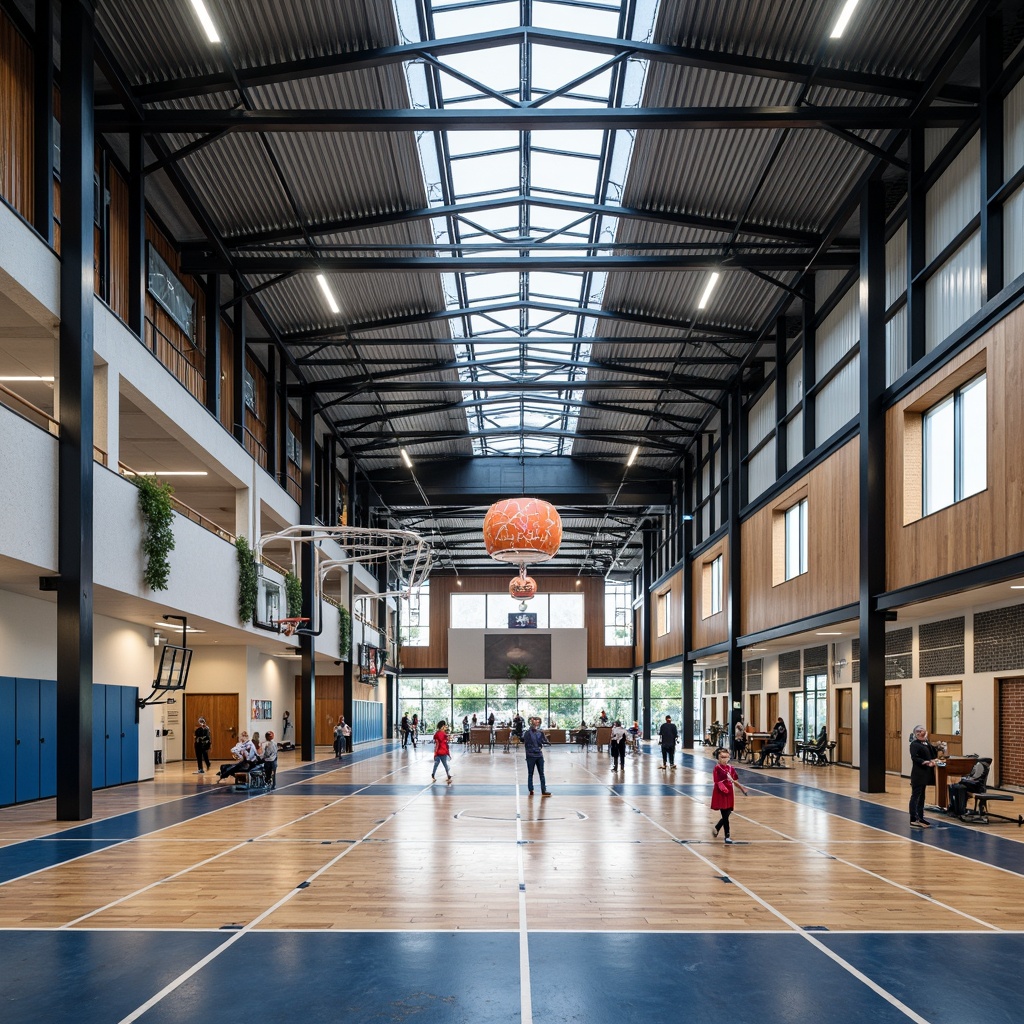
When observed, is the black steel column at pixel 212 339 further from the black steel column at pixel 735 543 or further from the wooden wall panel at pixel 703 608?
the wooden wall panel at pixel 703 608

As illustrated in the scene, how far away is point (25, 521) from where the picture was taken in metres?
15.2

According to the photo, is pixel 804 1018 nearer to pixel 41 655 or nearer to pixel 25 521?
pixel 25 521

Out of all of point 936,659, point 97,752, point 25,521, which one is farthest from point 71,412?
point 936,659

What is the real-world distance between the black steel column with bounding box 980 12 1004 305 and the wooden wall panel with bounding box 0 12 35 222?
14.7 meters

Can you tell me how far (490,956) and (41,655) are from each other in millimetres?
15359

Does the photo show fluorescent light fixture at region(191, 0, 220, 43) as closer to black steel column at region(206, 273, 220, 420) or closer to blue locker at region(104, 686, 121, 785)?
black steel column at region(206, 273, 220, 420)

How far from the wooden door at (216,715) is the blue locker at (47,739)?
11.7m

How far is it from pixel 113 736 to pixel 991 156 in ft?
68.0

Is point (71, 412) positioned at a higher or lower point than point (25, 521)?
higher

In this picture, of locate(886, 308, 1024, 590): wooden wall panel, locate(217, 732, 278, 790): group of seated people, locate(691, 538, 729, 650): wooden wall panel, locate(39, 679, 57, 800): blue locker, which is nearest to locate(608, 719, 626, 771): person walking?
locate(691, 538, 729, 650): wooden wall panel

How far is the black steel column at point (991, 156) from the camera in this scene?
55.9ft

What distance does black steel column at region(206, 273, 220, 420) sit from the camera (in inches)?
1012

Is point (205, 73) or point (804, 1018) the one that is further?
point (205, 73)

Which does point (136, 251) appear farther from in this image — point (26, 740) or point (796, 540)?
point (796, 540)
